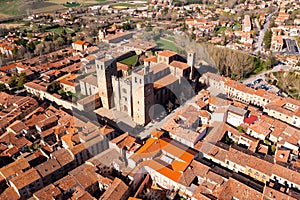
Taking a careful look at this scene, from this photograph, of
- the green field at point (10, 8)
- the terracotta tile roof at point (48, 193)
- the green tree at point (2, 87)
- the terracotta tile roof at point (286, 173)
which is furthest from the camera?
the green field at point (10, 8)

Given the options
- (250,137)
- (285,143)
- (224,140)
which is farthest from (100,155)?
(285,143)

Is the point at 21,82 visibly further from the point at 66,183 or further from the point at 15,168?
the point at 66,183

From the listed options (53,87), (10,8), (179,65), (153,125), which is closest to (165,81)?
(179,65)

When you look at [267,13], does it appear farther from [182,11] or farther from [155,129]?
[155,129]

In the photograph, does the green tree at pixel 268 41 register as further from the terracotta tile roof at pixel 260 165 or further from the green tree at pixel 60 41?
the green tree at pixel 60 41

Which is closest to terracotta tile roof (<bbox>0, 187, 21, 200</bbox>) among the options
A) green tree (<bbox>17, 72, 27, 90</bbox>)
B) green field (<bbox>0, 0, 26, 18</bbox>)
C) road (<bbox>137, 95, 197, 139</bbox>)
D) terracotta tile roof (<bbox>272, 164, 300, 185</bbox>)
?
road (<bbox>137, 95, 197, 139</bbox>)

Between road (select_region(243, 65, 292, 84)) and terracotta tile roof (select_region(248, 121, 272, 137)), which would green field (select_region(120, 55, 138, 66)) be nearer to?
road (select_region(243, 65, 292, 84))

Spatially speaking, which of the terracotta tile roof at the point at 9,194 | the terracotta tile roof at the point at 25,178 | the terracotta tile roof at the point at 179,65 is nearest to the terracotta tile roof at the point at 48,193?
the terracotta tile roof at the point at 25,178
